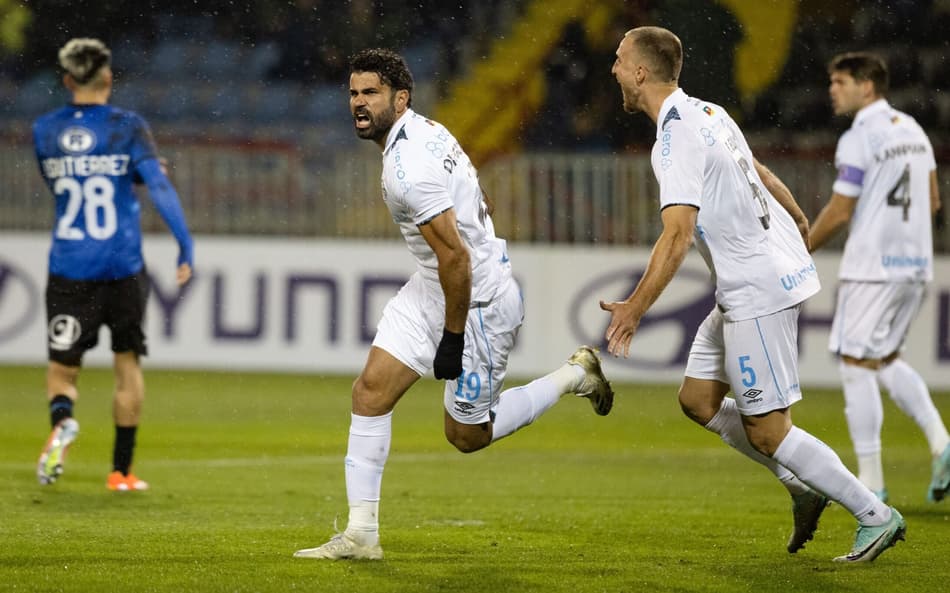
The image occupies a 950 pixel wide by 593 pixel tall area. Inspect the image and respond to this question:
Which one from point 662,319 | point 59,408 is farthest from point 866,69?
point 662,319

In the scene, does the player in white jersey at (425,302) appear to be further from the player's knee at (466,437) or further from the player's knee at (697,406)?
the player's knee at (697,406)

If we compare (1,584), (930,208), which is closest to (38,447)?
(1,584)

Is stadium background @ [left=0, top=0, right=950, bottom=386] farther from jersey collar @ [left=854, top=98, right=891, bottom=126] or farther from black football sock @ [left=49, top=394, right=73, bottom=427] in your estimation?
black football sock @ [left=49, top=394, right=73, bottom=427]

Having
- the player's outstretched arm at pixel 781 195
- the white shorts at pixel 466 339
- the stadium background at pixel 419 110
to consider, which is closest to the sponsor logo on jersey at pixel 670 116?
the player's outstretched arm at pixel 781 195

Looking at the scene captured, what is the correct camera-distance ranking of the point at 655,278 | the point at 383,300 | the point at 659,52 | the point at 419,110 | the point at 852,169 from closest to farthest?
the point at 655,278 → the point at 659,52 → the point at 852,169 → the point at 383,300 → the point at 419,110

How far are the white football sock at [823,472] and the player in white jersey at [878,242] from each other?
88.4 inches

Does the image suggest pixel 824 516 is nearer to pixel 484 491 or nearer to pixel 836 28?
pixel 484 491

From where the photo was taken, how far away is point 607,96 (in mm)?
15328

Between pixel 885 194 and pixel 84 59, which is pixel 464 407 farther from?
pixel 885 194

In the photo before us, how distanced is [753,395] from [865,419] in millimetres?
2420

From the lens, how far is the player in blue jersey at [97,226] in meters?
7.69

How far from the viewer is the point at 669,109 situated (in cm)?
537

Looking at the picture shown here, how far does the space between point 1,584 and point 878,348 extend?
15.3 feet

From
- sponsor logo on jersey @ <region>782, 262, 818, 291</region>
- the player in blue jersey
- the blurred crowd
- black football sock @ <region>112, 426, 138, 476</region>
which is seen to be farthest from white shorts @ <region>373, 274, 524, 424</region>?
the blurred crowd
